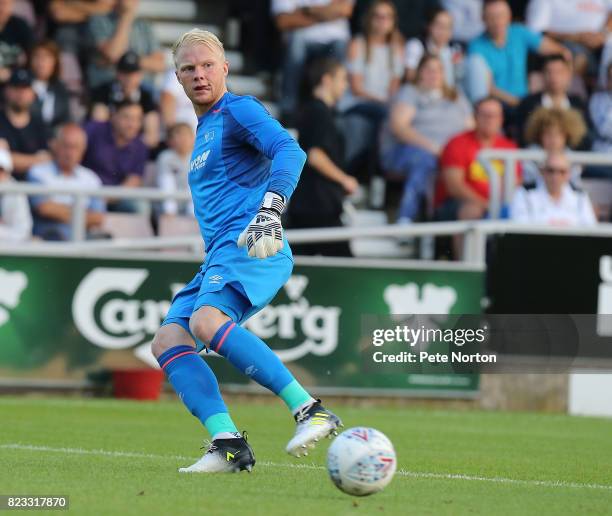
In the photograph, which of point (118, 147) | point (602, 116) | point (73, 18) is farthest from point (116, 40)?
point (602, 116)

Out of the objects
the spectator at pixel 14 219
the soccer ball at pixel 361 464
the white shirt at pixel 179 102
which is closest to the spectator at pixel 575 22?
the white shirt at pixel 179 102

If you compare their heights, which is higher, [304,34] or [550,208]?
[304,34]

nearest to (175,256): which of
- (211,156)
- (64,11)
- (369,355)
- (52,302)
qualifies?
(52,302)

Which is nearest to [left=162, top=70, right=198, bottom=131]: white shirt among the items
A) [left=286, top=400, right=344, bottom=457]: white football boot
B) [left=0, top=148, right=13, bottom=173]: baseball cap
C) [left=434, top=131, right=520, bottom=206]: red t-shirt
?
[left=0, top=148, right=13, bottom=173]: baseball cap

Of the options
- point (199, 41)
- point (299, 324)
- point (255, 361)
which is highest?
point (199, 41)

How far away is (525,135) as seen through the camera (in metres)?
15.3

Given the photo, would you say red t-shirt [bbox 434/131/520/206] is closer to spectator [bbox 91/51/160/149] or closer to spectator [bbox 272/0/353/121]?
spectator [bbox 272/0/353/121]

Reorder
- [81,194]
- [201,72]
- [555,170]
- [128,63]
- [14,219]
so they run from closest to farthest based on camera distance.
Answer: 1. [201,72]
2. [81,194]
3. [14,219]
4. [555,170]
5. [128,63]

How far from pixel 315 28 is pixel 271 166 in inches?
385

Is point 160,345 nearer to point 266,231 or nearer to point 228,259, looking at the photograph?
point 228,259

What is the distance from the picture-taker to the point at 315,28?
1623 cm

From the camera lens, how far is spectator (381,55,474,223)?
1523 centimetres

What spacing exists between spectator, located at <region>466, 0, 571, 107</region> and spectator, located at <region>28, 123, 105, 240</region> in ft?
16.0

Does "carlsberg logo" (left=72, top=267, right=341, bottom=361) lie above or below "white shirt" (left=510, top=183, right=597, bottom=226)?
below
